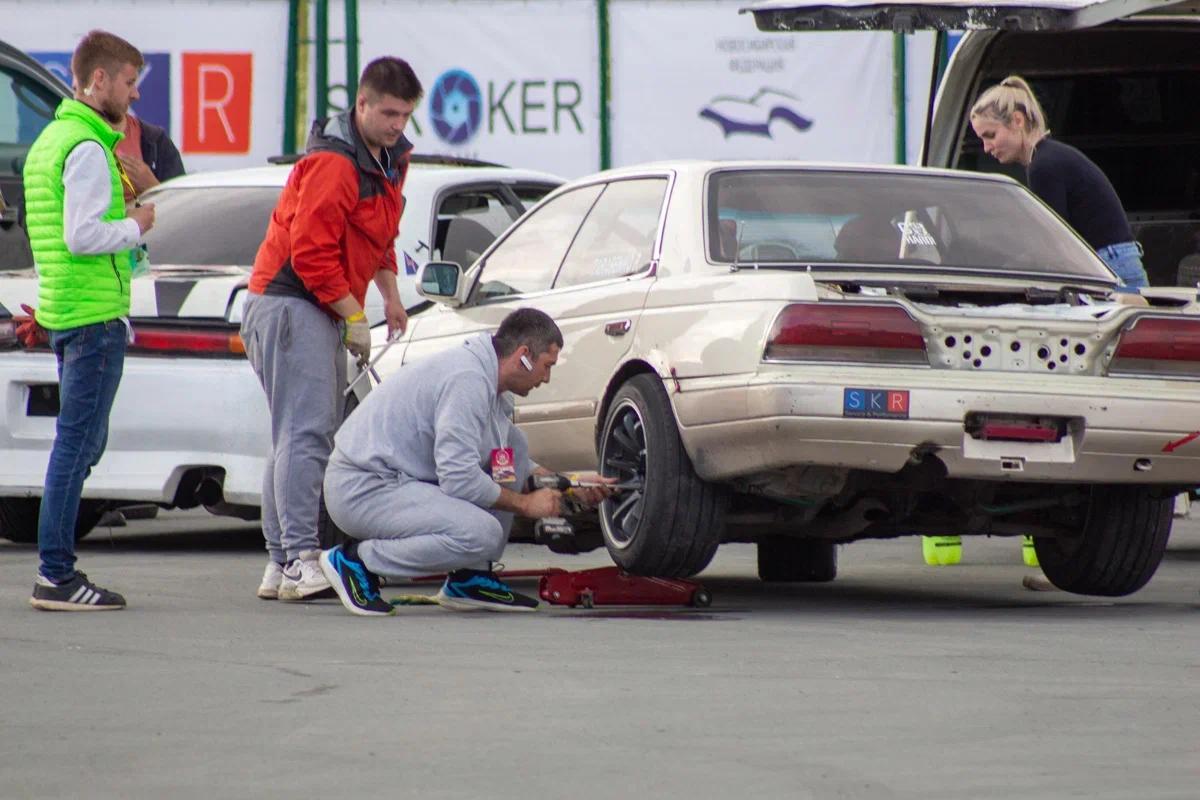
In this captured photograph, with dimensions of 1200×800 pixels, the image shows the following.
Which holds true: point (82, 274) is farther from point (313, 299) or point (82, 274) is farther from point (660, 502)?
point (660, 502)

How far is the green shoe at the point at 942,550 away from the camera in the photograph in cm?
1043

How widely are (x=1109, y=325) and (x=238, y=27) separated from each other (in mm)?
12743

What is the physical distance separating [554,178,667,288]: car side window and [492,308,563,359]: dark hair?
0.53 m

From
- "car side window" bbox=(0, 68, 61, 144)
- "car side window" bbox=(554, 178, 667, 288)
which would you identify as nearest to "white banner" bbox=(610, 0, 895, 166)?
"car side window" bbox=(0, 68, 61, 144)

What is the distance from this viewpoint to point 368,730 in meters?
5.32

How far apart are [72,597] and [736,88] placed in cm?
1199

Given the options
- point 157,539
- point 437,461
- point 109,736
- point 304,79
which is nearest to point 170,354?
point 157,539

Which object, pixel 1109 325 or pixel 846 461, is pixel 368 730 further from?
pixel 1109 325

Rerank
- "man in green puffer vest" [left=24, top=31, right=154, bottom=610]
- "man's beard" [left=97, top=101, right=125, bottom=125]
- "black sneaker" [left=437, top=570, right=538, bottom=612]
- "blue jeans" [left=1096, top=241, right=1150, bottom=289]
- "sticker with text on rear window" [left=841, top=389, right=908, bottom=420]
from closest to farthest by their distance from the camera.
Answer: "sticker with text on rear window" [left=841, top=389, right=908, bottom=420], "man in green puffer vest" [left=24, top=31, right=154, bottom=610], "man's beard" [left=97, top=101, right=125, bottom=125], "black sneaker" [left=437, top=570, right=538, bottom=612], "blue jeans" [left=1096, top=241, right=1150, bottom=289]

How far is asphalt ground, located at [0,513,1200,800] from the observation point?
479 cm

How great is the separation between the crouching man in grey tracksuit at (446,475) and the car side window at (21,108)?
19.1ft

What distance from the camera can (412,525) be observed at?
7.91 meters

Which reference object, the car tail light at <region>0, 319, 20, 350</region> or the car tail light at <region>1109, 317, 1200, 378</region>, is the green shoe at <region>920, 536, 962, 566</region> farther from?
the car tail light at <region>0, 319, 20, 350</region>

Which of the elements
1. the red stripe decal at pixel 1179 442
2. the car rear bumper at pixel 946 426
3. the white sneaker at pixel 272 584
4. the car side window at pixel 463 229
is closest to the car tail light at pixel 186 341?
the car side window at pixel 463 229
